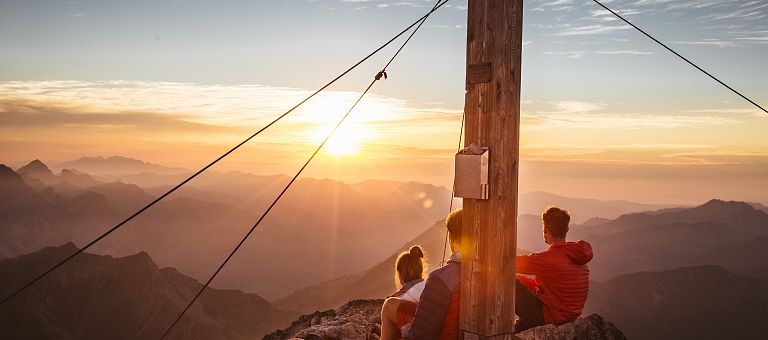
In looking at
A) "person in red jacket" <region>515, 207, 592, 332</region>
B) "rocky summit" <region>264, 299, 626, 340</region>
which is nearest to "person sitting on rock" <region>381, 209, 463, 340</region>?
"person in red jacket" <region>515, 207, 592, 332</region>

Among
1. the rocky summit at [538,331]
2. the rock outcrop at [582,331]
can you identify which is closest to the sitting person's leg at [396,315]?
the rocky summit at [538,331]

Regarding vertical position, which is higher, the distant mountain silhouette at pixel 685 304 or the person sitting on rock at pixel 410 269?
the person sitting on rock at pixel 410 269

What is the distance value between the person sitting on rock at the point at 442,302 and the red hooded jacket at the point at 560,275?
1.24 m

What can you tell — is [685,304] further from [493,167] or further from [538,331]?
[493,167]

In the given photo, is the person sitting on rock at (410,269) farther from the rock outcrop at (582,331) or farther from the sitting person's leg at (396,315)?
the rock outcrop at (582,331)

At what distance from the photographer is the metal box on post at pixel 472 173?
6578 mm

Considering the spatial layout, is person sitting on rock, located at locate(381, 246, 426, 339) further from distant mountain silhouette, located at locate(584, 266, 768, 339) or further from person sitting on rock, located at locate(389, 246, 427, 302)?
distant mountain silhouette, located at locate(584, 266, 768, 339)

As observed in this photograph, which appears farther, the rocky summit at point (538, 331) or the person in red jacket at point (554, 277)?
the rocky summit at point (538, 331)

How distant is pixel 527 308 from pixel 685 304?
145 m

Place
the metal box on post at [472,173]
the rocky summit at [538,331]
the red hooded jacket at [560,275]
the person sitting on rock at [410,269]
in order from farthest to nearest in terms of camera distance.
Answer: the rocky summit at [538,331] < the red hooded jacket at [560,275] < the person sitting on rock at [410,269] < the metal box on post at [472,173]

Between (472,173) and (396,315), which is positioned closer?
(472,173)

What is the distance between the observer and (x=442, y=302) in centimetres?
691

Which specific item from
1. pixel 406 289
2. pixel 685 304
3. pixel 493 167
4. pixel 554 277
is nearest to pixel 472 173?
pixel 493 167

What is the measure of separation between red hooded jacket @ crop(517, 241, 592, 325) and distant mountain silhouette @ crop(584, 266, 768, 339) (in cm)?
11266
